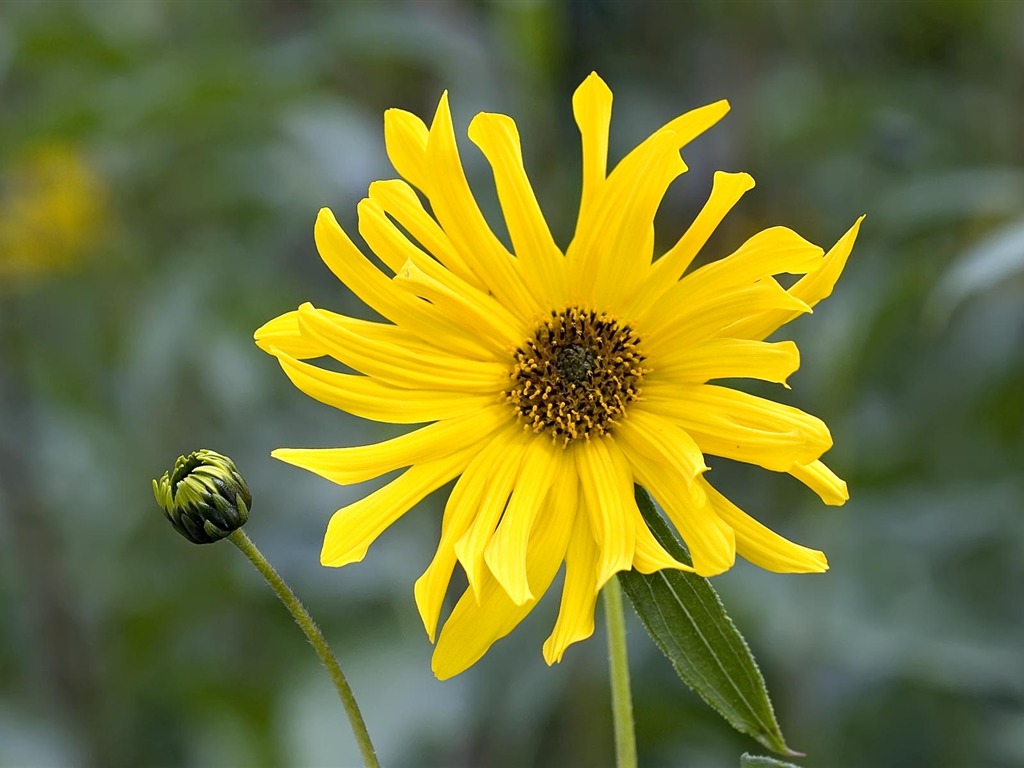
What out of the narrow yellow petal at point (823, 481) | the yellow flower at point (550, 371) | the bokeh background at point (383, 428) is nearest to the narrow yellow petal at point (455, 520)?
the yellow flower at point (550, 371)

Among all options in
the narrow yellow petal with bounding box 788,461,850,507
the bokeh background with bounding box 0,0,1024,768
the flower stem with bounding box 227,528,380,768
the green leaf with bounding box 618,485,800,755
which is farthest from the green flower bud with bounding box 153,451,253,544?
the bokeh background with bounding box 0,0,1024,768

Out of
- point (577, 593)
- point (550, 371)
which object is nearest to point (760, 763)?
point (577, 593)

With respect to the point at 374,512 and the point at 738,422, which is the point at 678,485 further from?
the point at 374,512

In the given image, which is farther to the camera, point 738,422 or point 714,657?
point 738,422

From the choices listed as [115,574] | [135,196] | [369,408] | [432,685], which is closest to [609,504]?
[369,408]

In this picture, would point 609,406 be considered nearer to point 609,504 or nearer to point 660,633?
point 609,504

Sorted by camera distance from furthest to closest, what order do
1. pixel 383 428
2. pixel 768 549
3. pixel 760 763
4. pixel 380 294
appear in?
1. pixel 383 428
2. pixel 380 294
3. pixel 768 549
4. pixel 760 763
